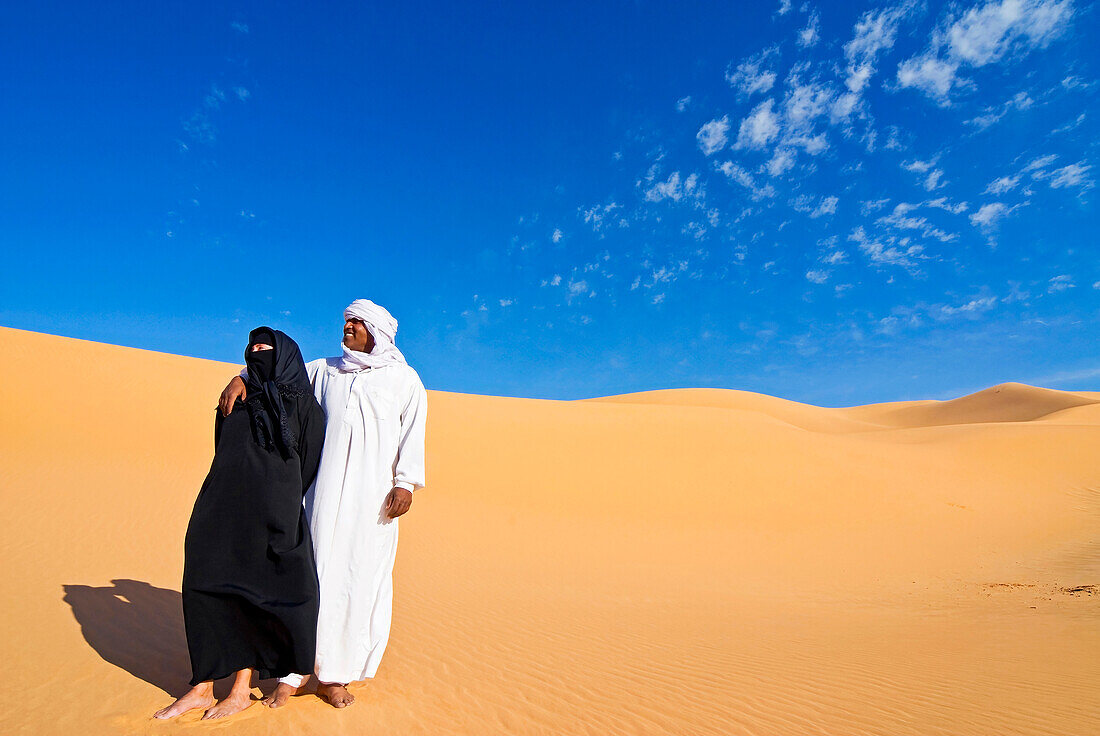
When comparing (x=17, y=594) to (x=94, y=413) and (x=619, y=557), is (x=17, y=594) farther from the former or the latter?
(x=94, y=413)

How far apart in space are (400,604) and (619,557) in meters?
4.48

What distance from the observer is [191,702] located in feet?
9.40

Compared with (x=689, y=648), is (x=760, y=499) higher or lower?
higher

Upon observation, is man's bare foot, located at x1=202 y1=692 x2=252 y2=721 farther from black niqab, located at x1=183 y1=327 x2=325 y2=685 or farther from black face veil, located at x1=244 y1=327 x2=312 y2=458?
black face veil, located at x1=244 y1=327 x2=312 y2=458

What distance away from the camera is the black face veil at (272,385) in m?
3.02

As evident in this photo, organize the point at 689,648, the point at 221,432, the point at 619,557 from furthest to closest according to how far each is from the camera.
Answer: the point at 619,557, the point at 689,648, the point at 221,432

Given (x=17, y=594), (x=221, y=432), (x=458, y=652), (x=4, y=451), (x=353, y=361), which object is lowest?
(x=458, y=652)

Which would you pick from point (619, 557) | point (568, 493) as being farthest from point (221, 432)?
point (568, 493)

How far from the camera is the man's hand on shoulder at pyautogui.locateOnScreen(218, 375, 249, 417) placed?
3.01 meters

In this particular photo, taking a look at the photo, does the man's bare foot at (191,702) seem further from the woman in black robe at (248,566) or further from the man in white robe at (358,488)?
the man in white robe at (358,488)

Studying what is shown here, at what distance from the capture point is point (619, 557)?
9.74 metres

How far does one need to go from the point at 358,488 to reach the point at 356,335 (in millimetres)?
943

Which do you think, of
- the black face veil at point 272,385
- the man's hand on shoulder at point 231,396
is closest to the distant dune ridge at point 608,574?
the black face veil at point 272,385

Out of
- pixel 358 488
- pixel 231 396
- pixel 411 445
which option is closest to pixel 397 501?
pixel 358 488
